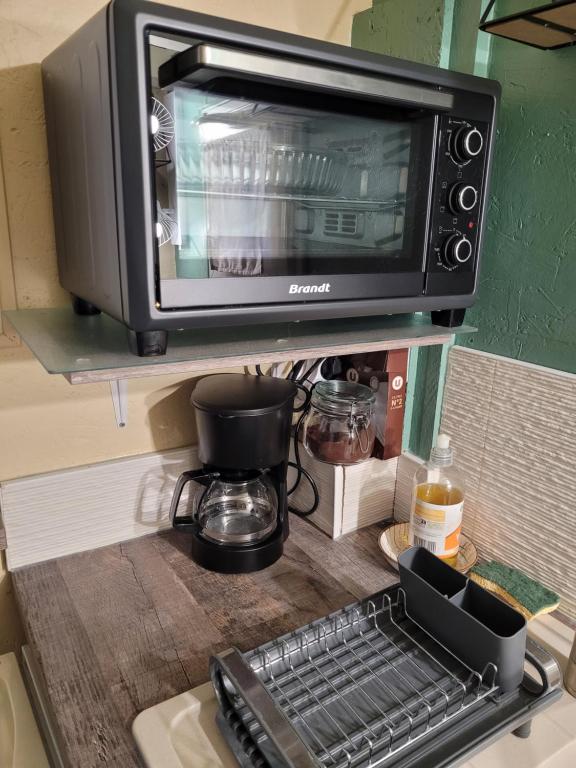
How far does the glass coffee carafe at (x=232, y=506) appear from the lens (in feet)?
3.24

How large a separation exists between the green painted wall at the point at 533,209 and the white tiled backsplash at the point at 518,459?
5 cm

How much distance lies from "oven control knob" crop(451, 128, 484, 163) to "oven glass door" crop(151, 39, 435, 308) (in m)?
0.04

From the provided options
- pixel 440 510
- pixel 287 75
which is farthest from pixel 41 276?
pixel 440 510

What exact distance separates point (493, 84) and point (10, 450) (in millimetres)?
929

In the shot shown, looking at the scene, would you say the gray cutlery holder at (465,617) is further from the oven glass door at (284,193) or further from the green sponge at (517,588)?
the oven glass door at (284,193)

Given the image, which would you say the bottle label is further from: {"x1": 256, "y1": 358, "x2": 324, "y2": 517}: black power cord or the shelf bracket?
the shelf bracket

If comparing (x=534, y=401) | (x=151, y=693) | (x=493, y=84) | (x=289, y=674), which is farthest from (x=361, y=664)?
(x=493, y=84)

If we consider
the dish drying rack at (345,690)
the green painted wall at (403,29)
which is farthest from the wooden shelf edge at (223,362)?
the green painted wall at (403,29)

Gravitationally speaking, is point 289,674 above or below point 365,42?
below

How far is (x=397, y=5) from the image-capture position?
1009 mm

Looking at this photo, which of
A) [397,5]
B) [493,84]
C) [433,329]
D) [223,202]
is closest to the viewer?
[223,202]

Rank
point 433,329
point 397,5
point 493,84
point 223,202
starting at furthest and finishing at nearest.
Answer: point 397,5 < point 433,329 < point 493,84 < point 223,202

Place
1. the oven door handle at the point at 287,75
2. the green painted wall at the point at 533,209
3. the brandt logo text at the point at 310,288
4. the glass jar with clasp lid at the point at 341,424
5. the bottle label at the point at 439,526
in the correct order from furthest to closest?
the glass jar with clasp lid at the point at 341,424 → the bottle label at the point at 439,526 → the green painted wall at the point at 533,209 → the brandt logo text at the point at 310,288 → the oven door handle at the point at 287,75

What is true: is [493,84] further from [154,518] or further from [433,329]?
[154,518]
